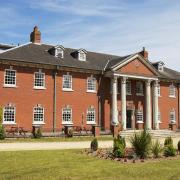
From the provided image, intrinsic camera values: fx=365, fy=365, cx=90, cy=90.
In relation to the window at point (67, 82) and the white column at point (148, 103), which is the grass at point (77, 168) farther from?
the white column at point (148, 103)

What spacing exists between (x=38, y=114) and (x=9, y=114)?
3.28 m

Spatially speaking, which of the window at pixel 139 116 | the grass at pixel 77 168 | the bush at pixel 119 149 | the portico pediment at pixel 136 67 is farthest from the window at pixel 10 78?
the bush at pixel 119 149

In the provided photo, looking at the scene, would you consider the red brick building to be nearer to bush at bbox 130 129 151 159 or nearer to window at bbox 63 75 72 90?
window at bbox 63 75 72 90

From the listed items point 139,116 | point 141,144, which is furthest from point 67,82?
point 141,144

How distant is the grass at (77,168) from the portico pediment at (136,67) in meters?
26.4

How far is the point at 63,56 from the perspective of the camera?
42812mm

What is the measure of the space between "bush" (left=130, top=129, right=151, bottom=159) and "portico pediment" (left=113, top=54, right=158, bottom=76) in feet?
81.3

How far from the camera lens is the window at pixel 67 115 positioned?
40.8 m

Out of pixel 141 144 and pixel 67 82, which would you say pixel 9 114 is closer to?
pixel 67 82

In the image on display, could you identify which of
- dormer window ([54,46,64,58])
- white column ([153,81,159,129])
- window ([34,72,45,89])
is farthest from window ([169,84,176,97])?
window ([34,72,45,89])

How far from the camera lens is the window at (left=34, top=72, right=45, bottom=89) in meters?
39.1

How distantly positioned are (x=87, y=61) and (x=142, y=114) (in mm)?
10291

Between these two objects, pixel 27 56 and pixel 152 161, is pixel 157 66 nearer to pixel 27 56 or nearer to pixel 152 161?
pixel 27 56

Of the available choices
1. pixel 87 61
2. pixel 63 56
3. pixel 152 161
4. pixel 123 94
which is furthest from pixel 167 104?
pixel 152 161
